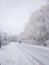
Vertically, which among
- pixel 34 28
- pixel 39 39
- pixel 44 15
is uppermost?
pixel 44 15

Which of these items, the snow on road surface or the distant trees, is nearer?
the snow on road surface

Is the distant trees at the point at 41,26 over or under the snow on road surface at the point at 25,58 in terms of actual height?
over

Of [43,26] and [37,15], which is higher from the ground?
[37,15]

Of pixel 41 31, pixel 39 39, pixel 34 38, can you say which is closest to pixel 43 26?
pixel 41 31

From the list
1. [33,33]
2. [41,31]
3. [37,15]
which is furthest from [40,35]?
[37,15]

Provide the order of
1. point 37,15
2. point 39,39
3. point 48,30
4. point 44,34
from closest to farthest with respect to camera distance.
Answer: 1. point 48,30
2. point 44,34
3. point 39,39
4. point 37,15

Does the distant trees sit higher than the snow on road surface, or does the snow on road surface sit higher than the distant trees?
the distant trees

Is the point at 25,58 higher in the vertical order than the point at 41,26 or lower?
lower

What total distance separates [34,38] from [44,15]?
30.3 ft

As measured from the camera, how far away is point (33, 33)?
176 feet

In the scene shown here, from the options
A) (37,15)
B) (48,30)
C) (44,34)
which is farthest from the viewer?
(37,15)

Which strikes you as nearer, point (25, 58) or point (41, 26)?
point (25, 58)

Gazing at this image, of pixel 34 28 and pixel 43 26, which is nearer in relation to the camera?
pixel 43 26

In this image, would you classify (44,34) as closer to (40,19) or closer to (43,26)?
(43,26)
